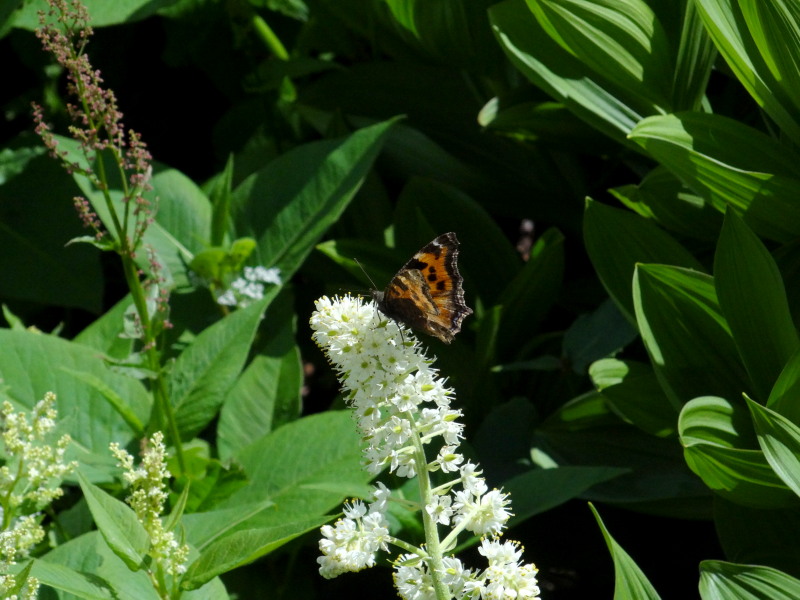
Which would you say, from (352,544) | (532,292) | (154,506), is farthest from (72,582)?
(532,292)

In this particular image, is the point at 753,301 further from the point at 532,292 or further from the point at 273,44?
the point at 273,44

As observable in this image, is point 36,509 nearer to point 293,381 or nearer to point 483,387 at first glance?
point 293,381

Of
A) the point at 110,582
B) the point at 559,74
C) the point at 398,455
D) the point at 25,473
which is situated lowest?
the point at 110,582

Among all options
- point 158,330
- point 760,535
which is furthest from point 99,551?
point 760,535

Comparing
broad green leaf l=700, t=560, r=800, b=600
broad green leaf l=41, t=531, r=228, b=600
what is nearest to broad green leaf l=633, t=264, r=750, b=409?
broad green leaf l=700, t=560, r=800, b=600

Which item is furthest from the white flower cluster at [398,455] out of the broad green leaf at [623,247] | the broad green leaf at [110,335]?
the broad green leaf at [110,335]

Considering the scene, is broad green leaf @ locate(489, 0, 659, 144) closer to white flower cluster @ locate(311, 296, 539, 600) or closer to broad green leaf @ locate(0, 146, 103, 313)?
white flower cluster @ locate(311, 296, 539, 600)
